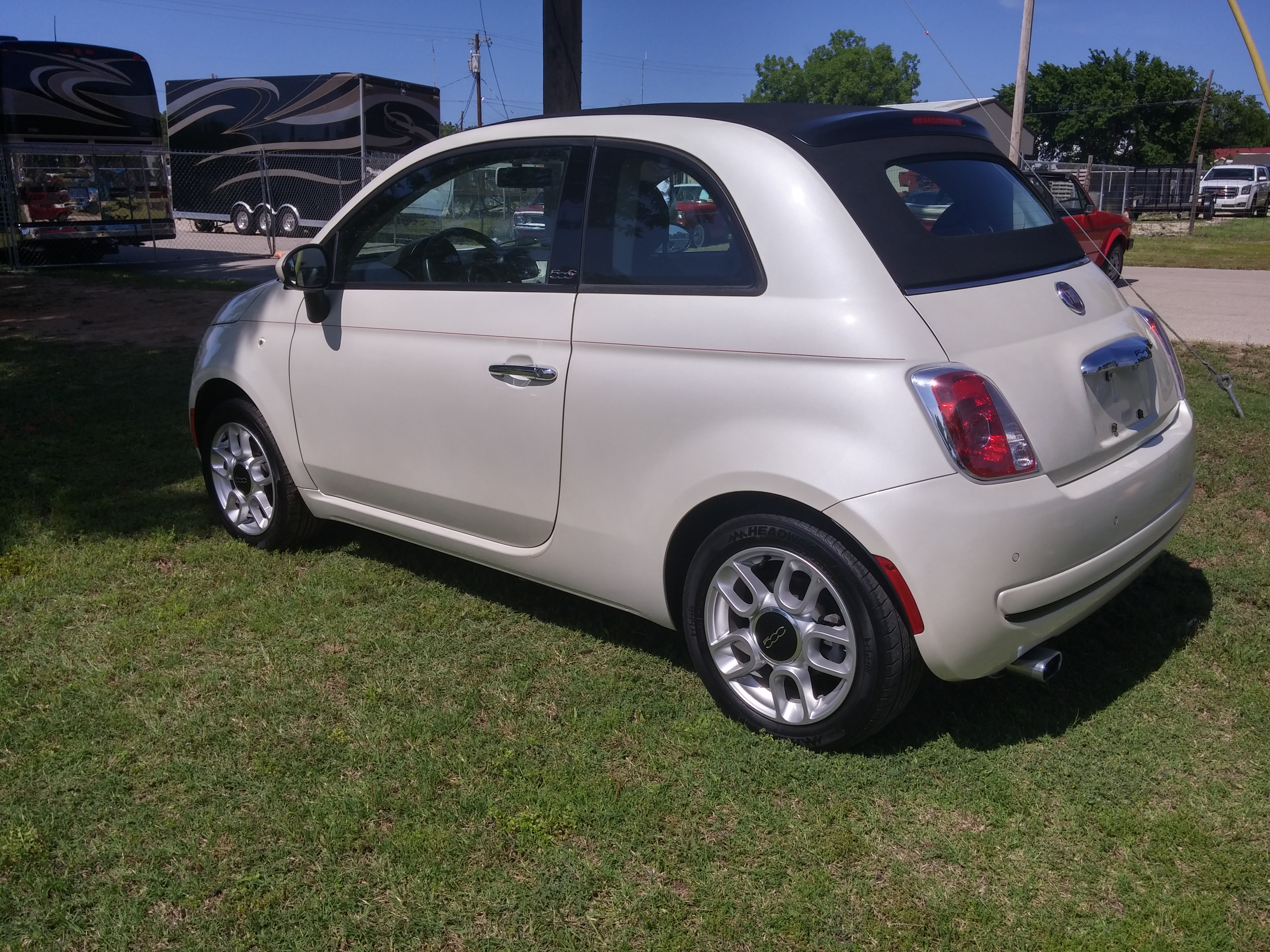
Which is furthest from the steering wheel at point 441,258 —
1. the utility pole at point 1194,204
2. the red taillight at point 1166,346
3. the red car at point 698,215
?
the utility pole at point 1194,204

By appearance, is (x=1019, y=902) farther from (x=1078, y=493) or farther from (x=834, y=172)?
(x=834, y=172)

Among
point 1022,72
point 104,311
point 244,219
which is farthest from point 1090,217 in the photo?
point 244,219

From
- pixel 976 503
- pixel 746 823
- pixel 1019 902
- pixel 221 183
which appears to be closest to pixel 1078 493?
pixel 976 503

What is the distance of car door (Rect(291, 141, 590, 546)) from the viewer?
11.8 feet

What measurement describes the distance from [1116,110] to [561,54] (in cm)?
8334

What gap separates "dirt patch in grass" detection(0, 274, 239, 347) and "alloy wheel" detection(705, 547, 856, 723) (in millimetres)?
8326

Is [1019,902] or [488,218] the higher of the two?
[488,218]

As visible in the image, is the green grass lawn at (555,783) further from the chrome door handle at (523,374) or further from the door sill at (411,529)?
the chrome door handle at (523,374)

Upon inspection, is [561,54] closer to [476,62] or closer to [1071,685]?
[1071,685]

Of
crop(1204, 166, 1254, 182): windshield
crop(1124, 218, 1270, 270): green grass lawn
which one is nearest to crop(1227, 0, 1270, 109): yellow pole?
crop(1124, 218, 1270, 270): green grass lawn

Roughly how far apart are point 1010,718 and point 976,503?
100cm

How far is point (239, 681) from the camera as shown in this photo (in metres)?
3.72

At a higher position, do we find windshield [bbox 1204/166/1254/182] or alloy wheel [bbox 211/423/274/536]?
windshield [bbox 1204/166/1254/182]

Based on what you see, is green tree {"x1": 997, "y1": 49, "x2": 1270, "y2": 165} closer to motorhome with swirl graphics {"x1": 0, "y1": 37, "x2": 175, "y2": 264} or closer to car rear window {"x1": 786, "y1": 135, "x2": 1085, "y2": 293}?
motorhome with swirl graphics {"x1": 0, "y1": 37, "x2": 175, "y2": 264}
